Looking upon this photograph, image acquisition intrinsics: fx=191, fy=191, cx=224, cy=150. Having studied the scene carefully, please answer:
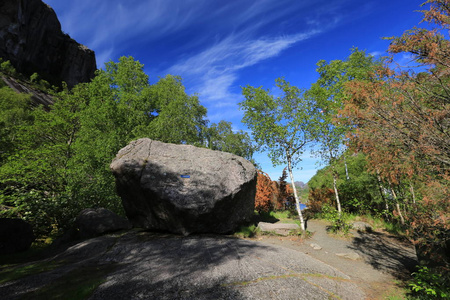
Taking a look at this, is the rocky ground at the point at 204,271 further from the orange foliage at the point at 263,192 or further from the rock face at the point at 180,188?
the orange foliage at the point at 263,192

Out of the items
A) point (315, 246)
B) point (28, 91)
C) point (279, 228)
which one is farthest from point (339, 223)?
point (28, 91)

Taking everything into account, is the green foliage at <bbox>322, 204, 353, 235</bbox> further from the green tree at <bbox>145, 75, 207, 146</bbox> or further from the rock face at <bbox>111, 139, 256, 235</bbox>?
the green tree at <bbox>145, 75, 207, 146</bbox>

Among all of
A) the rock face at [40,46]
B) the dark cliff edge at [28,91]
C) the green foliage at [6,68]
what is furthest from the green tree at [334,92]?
the rock face at [40,46]

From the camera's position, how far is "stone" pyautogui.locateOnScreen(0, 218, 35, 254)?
7918 mm

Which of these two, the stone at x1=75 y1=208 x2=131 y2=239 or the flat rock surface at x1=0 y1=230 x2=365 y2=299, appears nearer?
the flat rock surface at x1=0 y1=230 x2=365 y2=299

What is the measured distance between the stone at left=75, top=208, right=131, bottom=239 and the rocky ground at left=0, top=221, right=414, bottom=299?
129 centimetres

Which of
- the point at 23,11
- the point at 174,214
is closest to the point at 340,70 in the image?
the point at 174,214

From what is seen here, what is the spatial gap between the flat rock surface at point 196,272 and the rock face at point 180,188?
1.16 metres

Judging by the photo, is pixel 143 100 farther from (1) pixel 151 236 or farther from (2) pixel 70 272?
(2) pixel 70 272

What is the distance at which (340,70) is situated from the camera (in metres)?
13.4

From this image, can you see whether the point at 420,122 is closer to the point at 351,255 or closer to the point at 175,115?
the point at 351,255

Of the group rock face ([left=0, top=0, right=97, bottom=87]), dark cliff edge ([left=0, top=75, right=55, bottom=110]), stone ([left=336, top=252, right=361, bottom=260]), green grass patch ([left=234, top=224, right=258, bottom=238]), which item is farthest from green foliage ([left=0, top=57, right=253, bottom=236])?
rock face ([left=0, top=0, right=97, bottom=87])

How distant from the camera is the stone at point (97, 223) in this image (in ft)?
30.4

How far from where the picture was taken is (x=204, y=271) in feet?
16.9
